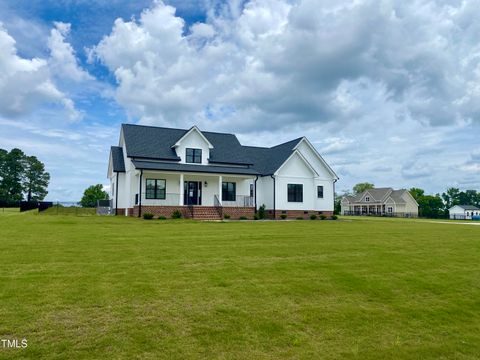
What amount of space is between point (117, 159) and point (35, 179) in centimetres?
4660

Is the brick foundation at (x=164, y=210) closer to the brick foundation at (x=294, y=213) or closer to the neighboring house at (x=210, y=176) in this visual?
the neighboring house at (x=210, y=176)

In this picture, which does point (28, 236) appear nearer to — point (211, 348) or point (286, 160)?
point (211, 348)

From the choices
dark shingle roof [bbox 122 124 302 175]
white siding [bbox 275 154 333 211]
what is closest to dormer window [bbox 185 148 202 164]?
dark shingle roof [bbox 122 124 302 175]

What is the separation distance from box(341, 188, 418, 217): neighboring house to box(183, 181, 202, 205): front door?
196 feet

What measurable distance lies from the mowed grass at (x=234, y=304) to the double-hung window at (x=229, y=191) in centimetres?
2064

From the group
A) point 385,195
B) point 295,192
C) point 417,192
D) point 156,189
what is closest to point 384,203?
point 385,195

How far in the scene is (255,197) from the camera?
3222cm

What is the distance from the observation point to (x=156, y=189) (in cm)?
2830

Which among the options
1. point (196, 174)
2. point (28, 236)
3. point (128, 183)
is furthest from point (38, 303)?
point (128, 183)

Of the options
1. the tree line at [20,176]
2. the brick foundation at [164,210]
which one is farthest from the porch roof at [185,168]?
the tree line at [20,176]

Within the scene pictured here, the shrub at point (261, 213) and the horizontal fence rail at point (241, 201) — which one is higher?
the horizontal fence rail at point (241, 201)

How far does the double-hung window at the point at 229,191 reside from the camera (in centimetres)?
3133

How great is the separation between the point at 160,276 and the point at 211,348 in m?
3.06

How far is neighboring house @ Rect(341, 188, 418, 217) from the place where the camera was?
82562 mm
